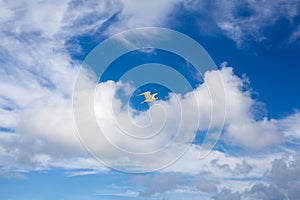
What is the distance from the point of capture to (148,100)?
65.9 metres
